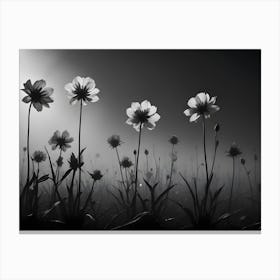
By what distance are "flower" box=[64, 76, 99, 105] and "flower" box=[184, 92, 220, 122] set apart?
0.64 m

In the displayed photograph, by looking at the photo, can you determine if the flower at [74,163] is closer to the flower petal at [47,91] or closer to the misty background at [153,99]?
the misty background at [153,99]

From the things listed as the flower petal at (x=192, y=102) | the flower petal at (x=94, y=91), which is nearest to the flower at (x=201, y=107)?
the flower petal at (x=192, y=102)

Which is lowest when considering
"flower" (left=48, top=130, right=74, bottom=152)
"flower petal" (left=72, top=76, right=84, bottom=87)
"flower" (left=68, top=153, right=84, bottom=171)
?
"flower" (left=68, top=153, right=84, bottom=171)

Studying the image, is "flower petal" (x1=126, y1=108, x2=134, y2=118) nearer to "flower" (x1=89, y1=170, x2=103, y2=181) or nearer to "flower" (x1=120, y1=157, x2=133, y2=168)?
"flower" (x1=120, y1=157, x2=133, y2=168)

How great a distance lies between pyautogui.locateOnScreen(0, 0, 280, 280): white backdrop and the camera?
319cm

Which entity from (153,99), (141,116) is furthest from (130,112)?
(153,99)

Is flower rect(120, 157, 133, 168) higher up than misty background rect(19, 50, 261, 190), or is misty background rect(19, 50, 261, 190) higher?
misty background rect(19, 50, 261, 190)

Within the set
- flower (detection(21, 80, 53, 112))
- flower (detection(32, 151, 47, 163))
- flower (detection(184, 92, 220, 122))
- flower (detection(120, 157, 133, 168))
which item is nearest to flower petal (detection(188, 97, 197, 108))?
flower (detection(184, 92, 220, 122))

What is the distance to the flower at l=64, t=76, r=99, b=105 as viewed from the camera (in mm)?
3244
